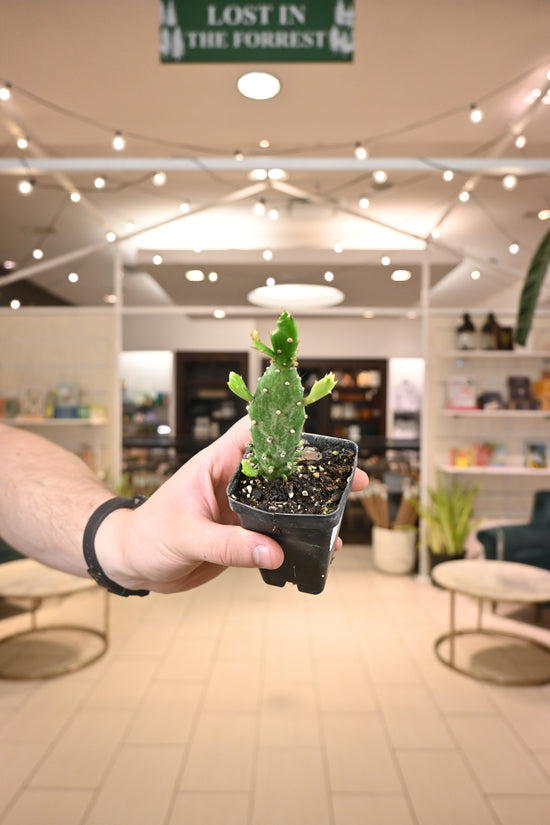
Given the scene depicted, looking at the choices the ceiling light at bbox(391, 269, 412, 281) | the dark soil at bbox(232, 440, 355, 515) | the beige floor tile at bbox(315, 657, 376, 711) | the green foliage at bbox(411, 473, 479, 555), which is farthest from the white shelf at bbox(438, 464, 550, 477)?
the dark soil at bbox(232, 440, 355, 515)

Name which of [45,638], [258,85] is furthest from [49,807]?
[258,85]

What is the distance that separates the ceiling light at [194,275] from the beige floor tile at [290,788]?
5.01 m

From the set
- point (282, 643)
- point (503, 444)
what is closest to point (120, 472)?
point (282, 643)

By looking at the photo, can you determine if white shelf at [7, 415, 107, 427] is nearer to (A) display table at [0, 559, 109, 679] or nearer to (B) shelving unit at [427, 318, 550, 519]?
(A) display table at [0, 559, 109, 679]

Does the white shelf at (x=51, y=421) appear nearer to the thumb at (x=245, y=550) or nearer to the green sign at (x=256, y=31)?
the green sign at (x=256, y=31)

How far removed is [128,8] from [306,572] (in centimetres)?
295

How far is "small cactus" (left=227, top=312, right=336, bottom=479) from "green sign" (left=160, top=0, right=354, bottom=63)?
187 centimetres

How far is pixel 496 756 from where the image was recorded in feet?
8.82

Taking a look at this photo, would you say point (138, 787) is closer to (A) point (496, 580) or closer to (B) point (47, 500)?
(B) point (47, 500)

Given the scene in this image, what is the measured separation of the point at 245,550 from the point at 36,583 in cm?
325

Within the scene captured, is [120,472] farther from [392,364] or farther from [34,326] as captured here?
[392,364]

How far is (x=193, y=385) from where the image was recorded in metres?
9.56

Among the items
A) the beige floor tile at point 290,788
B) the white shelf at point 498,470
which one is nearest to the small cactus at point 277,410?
the beige floor tile at point 290,788

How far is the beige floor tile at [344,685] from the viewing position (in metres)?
3.14
